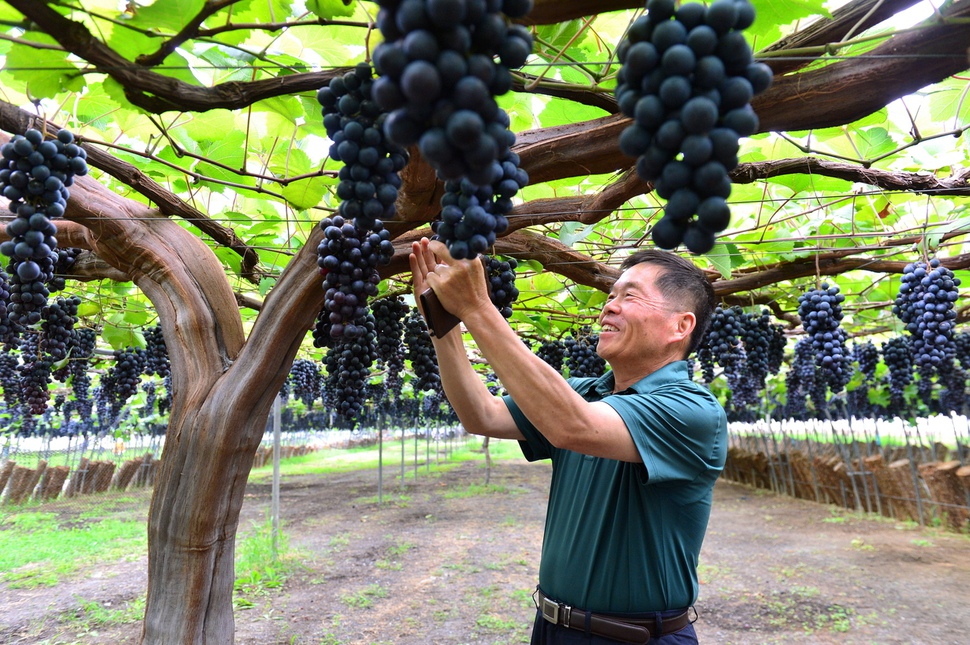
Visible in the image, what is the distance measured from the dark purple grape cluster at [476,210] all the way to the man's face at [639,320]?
3.51ft

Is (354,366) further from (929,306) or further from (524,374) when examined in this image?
(929,306)

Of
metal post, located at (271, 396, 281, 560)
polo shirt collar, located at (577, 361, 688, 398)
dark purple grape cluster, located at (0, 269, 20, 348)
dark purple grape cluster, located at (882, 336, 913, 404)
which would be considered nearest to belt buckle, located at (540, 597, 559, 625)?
polo shirt collar, located at (577, 361, 688, 398)

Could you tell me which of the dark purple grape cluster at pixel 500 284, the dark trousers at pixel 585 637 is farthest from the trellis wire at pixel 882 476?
the dark purple grape cluster at pixel 500 284

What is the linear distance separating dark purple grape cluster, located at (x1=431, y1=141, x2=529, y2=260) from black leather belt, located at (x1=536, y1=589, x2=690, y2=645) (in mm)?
1412

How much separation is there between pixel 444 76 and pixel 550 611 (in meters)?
1.89

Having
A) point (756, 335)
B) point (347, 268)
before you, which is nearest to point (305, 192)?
point (347, 268)

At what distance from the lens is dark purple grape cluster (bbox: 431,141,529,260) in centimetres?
101

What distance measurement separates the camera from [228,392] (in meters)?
2.65

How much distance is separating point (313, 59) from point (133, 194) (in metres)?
1.95

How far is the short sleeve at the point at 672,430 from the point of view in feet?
5.64

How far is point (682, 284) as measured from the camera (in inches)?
83.5

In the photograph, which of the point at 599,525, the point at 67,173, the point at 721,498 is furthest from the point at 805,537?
the point at 67,173

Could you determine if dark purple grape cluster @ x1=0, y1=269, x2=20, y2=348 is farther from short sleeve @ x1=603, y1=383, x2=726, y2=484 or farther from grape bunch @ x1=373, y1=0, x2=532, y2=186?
grape bunch @ x1=373, y1=0, x2=532, y2=186

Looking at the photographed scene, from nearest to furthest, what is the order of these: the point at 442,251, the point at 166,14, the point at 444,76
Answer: the point at 444,76
the point at 442,251
the point at 166,14
